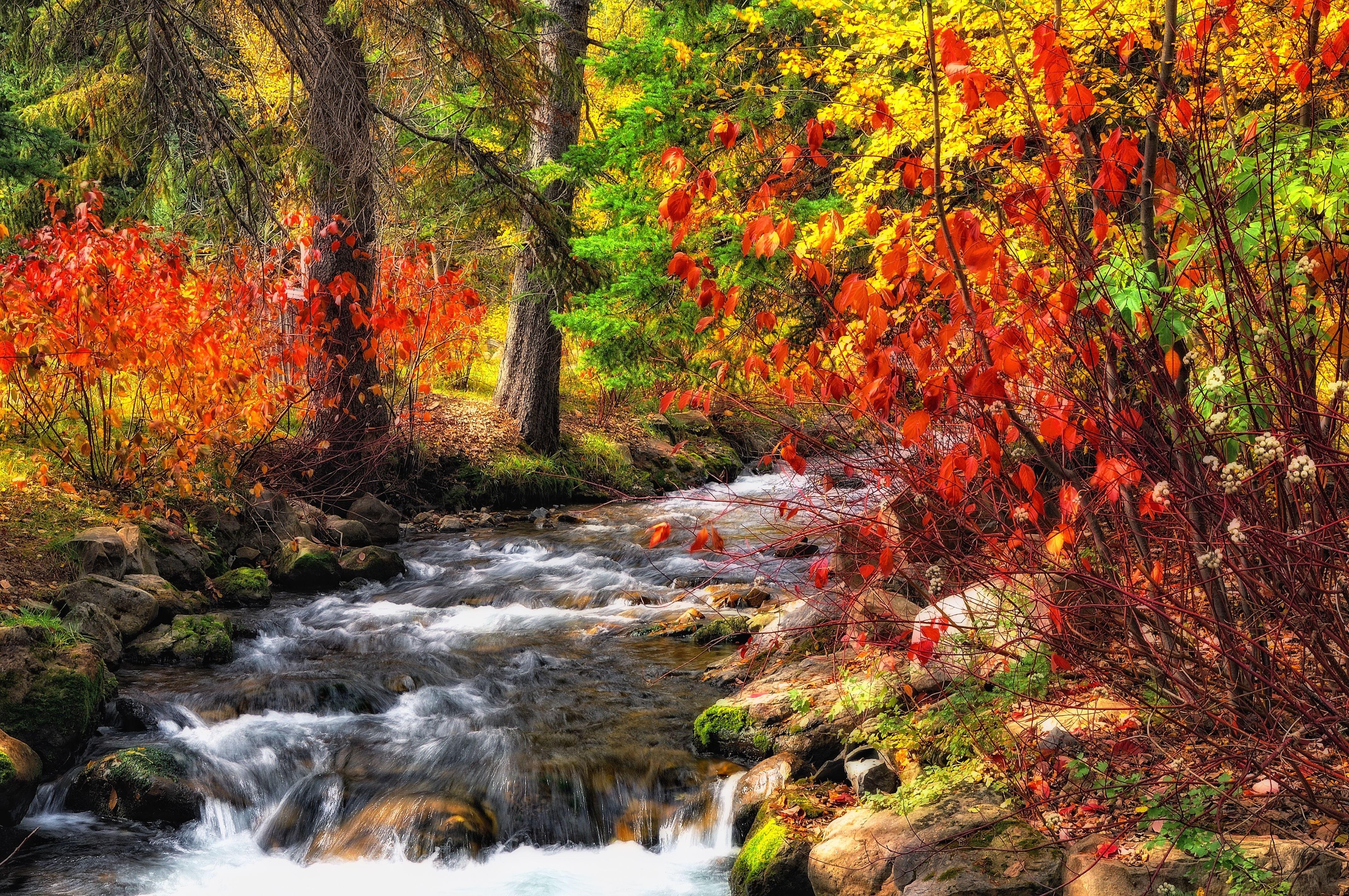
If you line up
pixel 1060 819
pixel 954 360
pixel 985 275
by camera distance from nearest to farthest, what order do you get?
pixel 985 275 → pixel 1060 819 → pixel 954 360

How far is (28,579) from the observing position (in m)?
7.07

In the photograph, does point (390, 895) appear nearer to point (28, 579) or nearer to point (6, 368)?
point (28, 579)

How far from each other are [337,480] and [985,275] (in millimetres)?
9261

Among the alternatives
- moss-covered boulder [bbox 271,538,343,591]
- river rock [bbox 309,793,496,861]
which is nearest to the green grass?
river rock [bbox 309,793,496,861]

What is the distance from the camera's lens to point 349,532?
1058 centimetres

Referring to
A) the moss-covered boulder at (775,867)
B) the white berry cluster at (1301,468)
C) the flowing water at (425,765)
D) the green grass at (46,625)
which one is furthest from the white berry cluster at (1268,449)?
the green grass at (46,625)

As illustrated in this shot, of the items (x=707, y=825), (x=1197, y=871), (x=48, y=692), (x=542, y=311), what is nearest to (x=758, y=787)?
(x=707, y=825)

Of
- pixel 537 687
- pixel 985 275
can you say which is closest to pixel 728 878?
pixel 537 687

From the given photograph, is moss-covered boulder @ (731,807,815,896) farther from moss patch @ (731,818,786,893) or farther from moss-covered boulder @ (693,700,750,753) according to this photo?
moss-covered boulder @ (693,700,750,753)

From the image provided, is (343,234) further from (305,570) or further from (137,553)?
(137,553)

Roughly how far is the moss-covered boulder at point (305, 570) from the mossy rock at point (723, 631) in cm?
363

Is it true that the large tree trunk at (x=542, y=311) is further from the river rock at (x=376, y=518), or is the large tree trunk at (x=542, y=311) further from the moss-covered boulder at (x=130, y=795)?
the moss-covered boulder at (x=130, y=795)

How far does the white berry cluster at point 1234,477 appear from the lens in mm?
2859

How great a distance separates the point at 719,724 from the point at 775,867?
1348 mm
